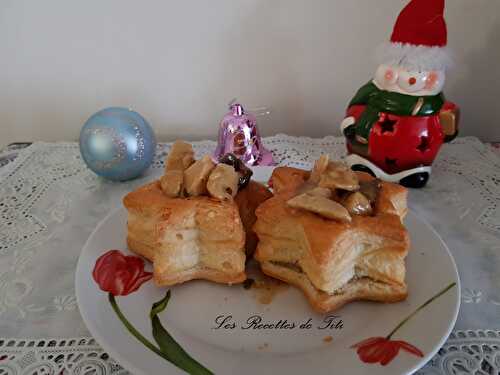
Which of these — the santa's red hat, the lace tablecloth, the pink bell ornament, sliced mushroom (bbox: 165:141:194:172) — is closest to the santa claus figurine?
the santa's red hat

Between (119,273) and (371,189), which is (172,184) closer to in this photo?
(119,273)

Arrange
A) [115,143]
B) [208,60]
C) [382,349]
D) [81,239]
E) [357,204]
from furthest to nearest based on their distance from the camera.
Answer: [208,60] < [115,143] < [81,239] < [357,204] < [382,349]

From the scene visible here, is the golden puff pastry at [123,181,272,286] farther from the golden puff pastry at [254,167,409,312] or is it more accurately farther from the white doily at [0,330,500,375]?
the white doily at [0,330,500,375]

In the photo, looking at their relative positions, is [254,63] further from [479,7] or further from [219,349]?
[219,349]

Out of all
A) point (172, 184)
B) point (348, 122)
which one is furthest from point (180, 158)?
point (348, 122)

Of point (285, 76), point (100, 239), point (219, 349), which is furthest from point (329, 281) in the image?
point (285, 76)
